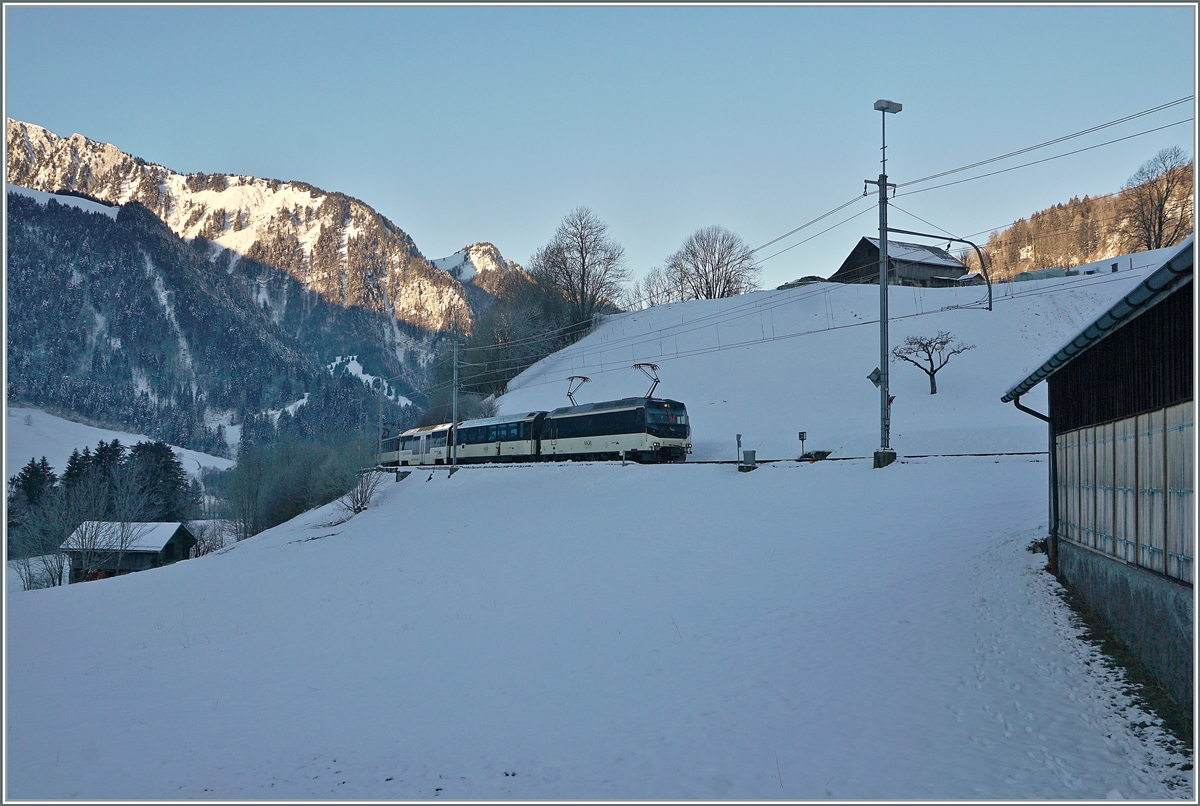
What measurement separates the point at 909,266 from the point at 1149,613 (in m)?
72.4

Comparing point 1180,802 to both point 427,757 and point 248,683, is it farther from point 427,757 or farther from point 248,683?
point 248,683

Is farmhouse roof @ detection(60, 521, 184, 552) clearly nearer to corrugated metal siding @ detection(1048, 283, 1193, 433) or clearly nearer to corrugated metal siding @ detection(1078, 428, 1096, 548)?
corrugated metal siding @ detection(1078, 428, 1096, 548)

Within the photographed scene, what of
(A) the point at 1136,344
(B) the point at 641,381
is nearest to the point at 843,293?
(B) the point at 641,381

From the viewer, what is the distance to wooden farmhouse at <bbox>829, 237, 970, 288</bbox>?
7438cm

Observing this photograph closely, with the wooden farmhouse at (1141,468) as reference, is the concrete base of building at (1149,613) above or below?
below

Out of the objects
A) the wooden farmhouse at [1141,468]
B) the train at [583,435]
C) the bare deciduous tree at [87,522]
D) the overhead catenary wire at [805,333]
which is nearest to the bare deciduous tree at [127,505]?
the bare deciduous tree at [87,522]

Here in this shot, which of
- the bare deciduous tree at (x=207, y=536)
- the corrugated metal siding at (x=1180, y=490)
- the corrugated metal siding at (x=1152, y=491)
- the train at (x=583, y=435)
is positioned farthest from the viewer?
the bare deciduous tree at (x=207, y=536)

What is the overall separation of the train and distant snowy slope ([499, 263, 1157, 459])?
7443 millimetres

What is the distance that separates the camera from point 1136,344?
871cm

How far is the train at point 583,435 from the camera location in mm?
33531

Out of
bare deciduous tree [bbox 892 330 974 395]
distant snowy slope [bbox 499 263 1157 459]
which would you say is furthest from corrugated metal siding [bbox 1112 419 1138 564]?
bare deciduous tree [bbox 892 330 974 395]

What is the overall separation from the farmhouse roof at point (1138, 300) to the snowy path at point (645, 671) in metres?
4.04

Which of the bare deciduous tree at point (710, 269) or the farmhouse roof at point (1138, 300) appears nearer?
the farmhouse roof at point (1138, 300)

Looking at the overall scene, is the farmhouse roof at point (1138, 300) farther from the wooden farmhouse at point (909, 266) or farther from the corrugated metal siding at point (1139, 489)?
the wooden farmhouse at point (909, 266)
